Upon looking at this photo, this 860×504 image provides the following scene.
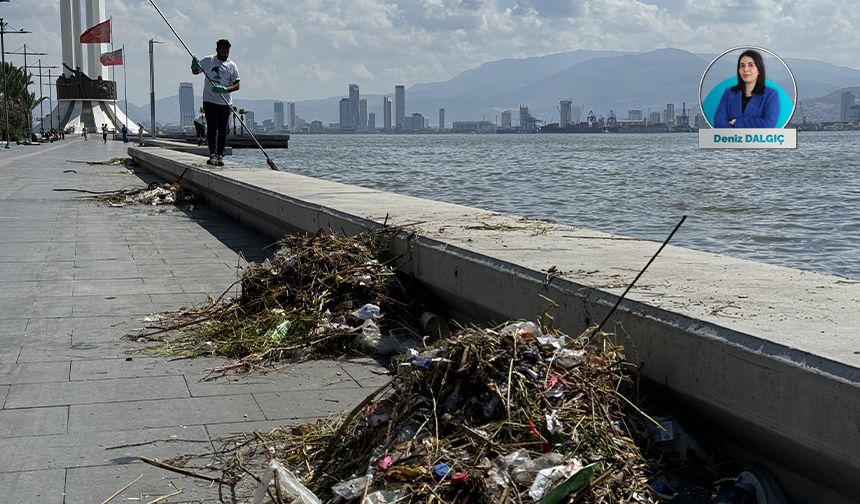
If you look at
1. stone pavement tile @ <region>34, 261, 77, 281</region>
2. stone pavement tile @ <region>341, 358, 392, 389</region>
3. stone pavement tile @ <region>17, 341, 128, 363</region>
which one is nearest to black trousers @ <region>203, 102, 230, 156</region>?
stone pavement tile @ <region>34, 261, 77, 281</region>

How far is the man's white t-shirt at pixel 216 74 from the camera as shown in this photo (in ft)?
46.3

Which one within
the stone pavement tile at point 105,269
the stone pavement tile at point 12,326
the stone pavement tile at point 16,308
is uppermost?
the stone pavement tile at point 105,269

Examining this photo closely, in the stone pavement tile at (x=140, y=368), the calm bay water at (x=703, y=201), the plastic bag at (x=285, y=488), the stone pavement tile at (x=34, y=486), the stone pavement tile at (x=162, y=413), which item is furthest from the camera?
the calm bay water at (x=703, y=201)

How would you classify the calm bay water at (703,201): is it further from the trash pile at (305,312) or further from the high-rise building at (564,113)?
the high-rise building at (564,113)

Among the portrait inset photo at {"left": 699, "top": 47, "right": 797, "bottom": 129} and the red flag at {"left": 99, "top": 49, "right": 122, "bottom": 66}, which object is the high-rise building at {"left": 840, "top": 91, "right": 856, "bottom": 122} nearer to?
the red flag at {"left": 99, "top": 49, "right": 122, "bottom": 66}

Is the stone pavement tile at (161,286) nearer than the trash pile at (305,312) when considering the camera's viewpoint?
No

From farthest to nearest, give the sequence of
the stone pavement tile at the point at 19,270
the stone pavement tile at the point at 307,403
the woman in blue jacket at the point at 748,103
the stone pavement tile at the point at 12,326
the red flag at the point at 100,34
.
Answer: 1. the red flag at the point at 100,34
2. the woman in blue jacket at the point at 748,103
3. the stone pavement tile at the point at 19,270
4. the stone pavement tile at the point at 12,326
5. the stone pavement tile at the point at 307,403

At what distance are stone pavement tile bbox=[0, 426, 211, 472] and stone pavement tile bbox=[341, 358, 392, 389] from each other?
3.05 feet

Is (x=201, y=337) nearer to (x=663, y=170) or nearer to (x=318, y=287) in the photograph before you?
(x=318, y=287)

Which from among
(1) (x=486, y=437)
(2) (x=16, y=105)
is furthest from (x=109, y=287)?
(2) (x=16, y=105)

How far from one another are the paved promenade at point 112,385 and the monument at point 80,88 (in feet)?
316

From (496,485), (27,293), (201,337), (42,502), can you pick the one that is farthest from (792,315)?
(27,293)

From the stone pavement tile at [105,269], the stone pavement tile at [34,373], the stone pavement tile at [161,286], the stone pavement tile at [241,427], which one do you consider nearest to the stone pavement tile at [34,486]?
the stone pavement tile at [241,427]

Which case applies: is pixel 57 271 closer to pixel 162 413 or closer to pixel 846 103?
pixel 162 413
